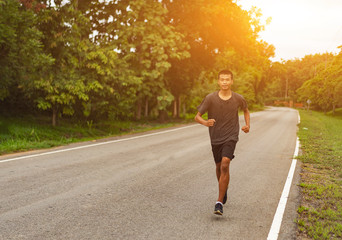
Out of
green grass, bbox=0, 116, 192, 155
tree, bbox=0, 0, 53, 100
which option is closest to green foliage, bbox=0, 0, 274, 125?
tree, bbox=0, 0, 53, 100

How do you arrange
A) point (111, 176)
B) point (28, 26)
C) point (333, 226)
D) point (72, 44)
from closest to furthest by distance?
point (333, 226), point (111, 176), point (28, 26), point (72, 44)

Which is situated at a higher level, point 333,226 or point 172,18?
point 172,18

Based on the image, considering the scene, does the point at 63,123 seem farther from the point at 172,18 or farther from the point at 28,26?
the point at 172,18

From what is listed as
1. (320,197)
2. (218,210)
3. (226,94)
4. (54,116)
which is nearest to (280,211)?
(218,210)

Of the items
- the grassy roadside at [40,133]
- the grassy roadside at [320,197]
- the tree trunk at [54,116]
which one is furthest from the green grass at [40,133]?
the grassy roadside at [320,197]

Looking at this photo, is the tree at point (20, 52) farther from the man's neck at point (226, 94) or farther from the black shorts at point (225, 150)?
the black shorts at point (225, 150)

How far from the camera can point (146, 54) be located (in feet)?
59.0

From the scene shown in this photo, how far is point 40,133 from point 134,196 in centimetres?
790

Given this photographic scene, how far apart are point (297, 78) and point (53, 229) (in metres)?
119

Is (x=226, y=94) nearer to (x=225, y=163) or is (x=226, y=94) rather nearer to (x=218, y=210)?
(x=225, y=163)

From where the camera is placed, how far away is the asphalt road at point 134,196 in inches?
161

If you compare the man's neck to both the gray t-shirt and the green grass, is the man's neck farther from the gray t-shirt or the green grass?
the green grass

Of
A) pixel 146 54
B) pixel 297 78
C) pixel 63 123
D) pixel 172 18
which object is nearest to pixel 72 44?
pixel 63 123

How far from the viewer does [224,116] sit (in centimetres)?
483
